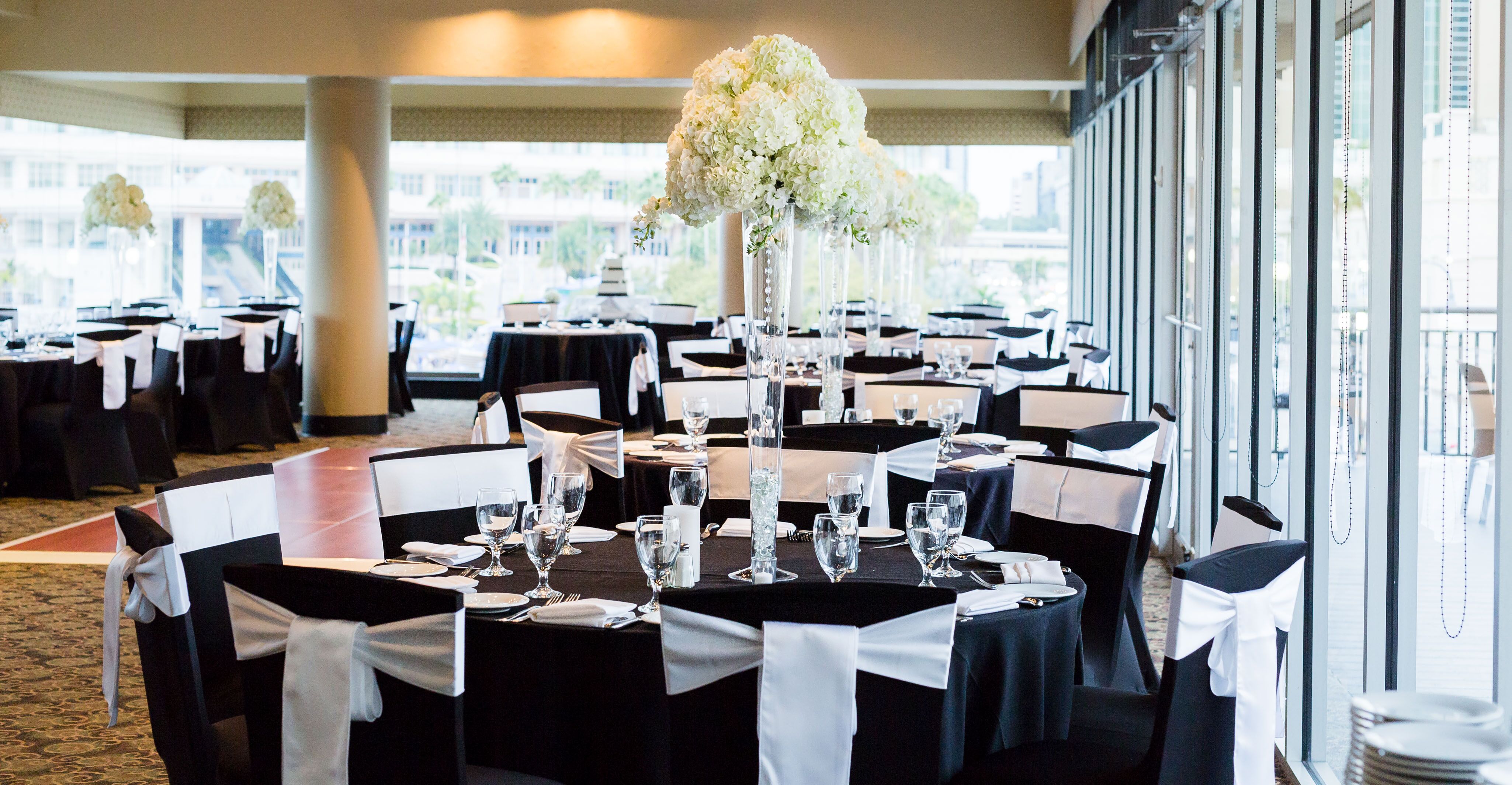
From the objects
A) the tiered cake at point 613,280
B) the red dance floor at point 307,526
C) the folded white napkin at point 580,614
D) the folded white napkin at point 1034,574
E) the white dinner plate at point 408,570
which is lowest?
the red dance floor at point 307,526

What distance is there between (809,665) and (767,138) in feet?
3.43

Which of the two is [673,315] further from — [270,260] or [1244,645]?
[1244,645]

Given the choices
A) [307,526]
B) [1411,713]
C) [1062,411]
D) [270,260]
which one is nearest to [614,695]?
[1411,713]

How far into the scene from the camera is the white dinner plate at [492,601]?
2566 millimetres

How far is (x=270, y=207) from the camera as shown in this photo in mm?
13641

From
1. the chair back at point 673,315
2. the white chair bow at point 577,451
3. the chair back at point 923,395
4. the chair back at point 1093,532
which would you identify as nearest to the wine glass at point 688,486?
the chair back at point 1093,532

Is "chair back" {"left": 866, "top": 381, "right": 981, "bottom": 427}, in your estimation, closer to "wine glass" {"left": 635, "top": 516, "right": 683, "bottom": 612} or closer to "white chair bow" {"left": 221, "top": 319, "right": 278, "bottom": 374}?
"wine glass" {"left": 635, "top": 516, "right": 683, "bottom": 612}

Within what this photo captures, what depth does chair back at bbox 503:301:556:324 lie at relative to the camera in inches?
535

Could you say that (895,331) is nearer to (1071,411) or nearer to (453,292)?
(1071,411)

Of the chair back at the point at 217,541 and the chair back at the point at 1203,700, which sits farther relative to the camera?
the chair back at the point at 217,541

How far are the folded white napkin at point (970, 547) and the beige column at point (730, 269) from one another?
37.3ft

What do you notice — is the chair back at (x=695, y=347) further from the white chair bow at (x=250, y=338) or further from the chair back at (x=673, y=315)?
the chair back at (x=673, y=315)

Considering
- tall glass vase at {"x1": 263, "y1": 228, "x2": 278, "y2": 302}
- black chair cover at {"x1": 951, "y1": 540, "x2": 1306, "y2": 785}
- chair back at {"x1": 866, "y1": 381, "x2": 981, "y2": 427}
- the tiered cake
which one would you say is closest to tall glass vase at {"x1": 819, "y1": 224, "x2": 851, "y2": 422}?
chair back at {"x1": 866, "y1": 381, "x2": 981, "y2": 427}

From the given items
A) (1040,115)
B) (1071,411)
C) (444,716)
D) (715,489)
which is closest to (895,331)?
(1040,115)
